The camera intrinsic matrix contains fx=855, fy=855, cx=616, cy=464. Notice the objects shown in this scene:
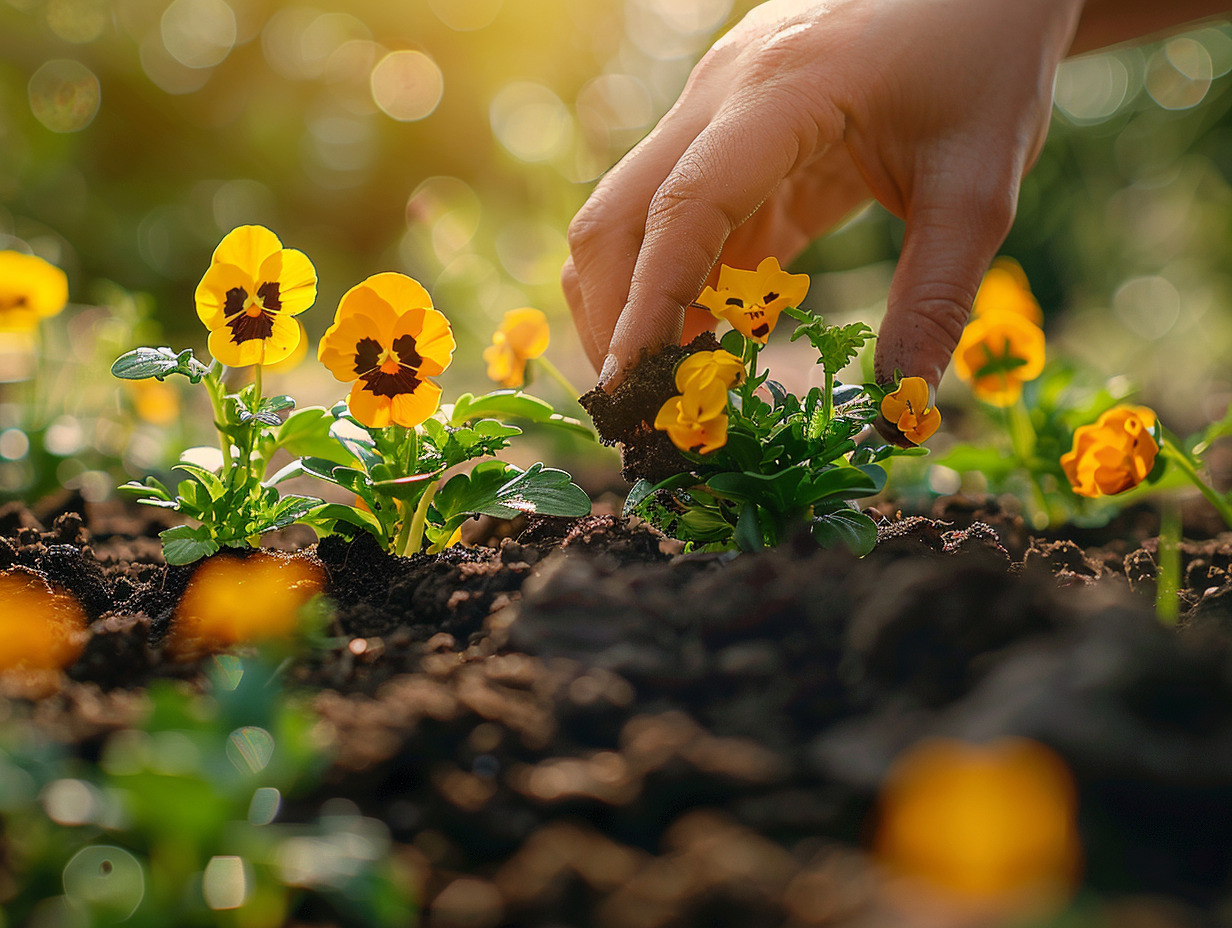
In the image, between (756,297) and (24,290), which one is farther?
(24,290)

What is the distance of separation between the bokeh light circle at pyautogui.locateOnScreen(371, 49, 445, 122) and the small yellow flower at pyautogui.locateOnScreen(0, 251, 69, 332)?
546cm

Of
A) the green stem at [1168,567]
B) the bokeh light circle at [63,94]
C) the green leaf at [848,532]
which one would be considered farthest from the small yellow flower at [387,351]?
the bokeh light circle at [63,94]

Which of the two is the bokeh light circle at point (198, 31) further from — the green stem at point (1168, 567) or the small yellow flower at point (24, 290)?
the green stem at point (1168, 567)

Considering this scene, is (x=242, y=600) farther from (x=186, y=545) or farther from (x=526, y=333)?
(x=526, y=333)

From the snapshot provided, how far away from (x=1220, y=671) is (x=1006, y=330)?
1.41 metres

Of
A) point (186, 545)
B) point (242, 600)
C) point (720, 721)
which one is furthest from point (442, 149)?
point (720, 721)

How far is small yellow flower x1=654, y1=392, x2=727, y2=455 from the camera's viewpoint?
47.5 inches

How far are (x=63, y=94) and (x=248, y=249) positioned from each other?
20.4 ft

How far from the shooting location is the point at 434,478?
4.75ft

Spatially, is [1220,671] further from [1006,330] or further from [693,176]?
[1006,330]

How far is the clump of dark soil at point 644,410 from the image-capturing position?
135cm

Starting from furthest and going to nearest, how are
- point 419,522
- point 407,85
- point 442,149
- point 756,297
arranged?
point 442,149
point 407,85
point 419,522
point 756,297

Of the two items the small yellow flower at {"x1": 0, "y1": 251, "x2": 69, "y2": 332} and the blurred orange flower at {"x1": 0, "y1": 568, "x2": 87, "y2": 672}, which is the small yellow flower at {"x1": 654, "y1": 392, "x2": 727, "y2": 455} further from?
the small yellow flower at {"x1": 0, "y1": 251, "x2": 69, "y2": 332}

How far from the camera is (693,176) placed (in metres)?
1.42
